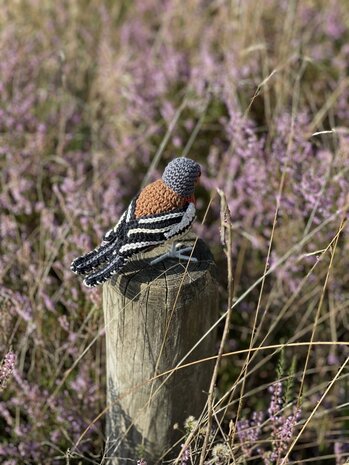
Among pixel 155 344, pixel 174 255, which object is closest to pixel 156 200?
pixel 174 255

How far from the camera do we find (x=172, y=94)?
4.61 m

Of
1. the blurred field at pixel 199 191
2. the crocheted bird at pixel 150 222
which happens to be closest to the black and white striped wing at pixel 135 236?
the crocheted bird at pixel 150 222

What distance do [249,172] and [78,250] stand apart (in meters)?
1.07

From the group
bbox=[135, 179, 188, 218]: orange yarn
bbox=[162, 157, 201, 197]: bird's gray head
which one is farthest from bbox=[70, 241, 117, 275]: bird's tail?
bbox=[162, 157, 201, 197]: bird's gray head

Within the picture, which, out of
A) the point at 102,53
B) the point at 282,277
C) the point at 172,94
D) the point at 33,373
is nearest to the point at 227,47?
the point at 172,94

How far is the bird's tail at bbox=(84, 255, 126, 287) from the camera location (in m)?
1.93

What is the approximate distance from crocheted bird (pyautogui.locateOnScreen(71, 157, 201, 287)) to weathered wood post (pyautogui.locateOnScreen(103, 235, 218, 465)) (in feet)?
0.32

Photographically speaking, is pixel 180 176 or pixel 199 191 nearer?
pixel 180 176

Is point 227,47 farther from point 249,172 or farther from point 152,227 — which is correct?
point 152,227

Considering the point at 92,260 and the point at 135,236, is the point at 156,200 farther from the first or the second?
the point at 92,260

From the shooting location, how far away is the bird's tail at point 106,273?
1.93 metres

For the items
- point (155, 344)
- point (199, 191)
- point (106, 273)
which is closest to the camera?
point (106, 273)

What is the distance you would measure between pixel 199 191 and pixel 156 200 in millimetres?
2114

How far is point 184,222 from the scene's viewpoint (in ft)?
6.71
